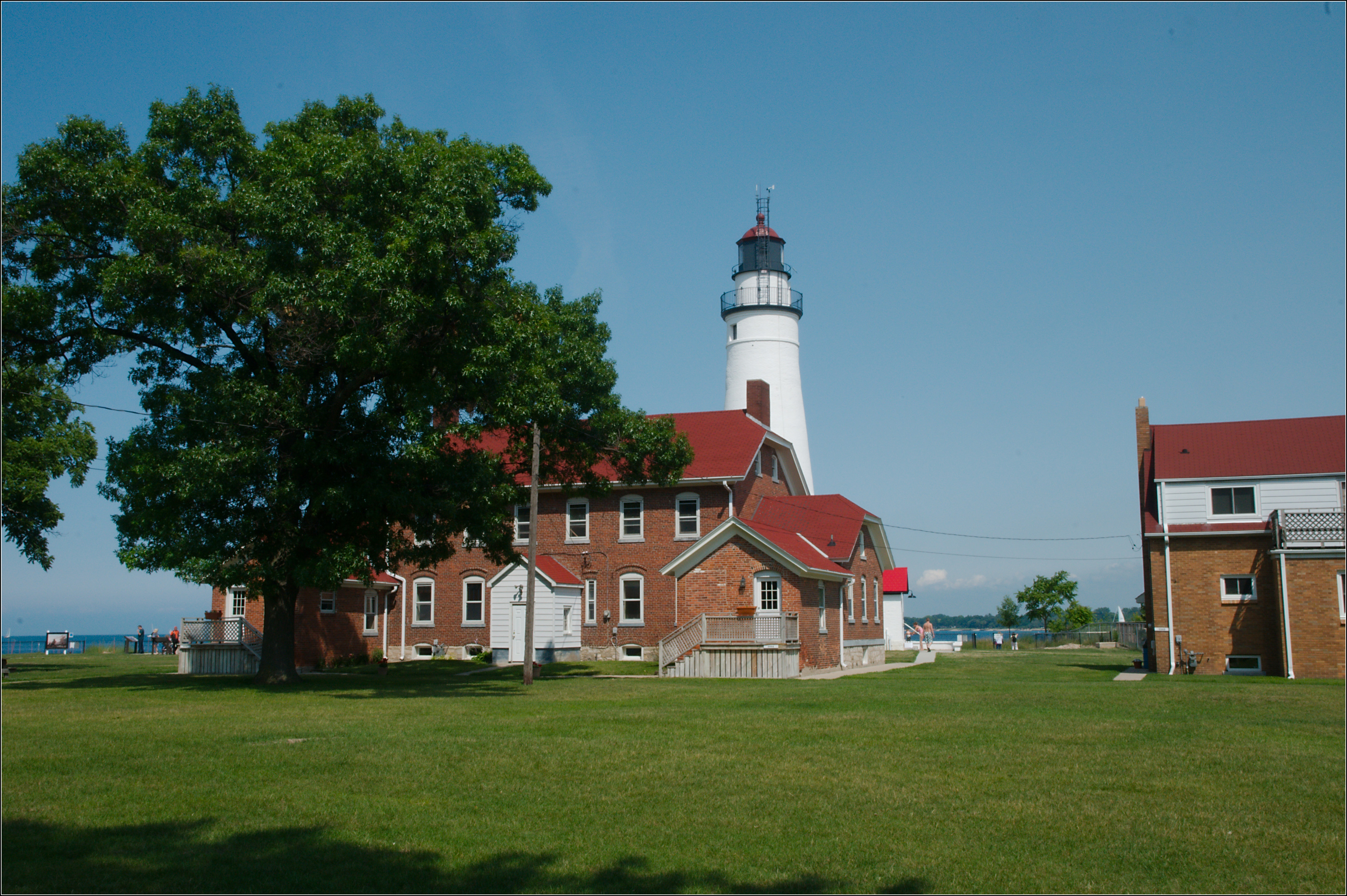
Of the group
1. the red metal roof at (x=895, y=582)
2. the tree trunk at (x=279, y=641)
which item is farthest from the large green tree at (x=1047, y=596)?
the tree trunk at (x=279, y=641)

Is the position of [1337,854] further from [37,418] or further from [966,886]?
[37,418]

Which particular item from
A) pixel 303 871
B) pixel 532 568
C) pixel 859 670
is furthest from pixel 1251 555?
pixel 303 871

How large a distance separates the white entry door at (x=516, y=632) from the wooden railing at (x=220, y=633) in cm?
832

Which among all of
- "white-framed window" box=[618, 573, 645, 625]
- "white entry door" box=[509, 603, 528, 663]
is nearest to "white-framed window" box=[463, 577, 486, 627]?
"white entry door" box=[509, 603, 528, 663]

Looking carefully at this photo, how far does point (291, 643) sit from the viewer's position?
25.5 metres

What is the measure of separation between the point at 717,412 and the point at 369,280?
21.5 meters

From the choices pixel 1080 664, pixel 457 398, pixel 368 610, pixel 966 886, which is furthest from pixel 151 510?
pixel 1080 664

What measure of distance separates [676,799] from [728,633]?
67.0 feet

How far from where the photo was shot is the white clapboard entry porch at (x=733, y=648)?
95.2ft

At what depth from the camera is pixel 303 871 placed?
6.88 m

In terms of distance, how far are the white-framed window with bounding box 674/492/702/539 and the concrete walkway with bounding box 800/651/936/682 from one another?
22.2 feet

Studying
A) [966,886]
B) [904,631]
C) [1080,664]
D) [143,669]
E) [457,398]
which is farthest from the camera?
[904,631]

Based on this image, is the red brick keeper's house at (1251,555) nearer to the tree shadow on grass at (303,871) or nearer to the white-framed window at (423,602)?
the white-framed window at (423,602)

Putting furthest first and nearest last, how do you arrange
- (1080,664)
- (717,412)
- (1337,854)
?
(717,412), (1080,664), (1337,854)
